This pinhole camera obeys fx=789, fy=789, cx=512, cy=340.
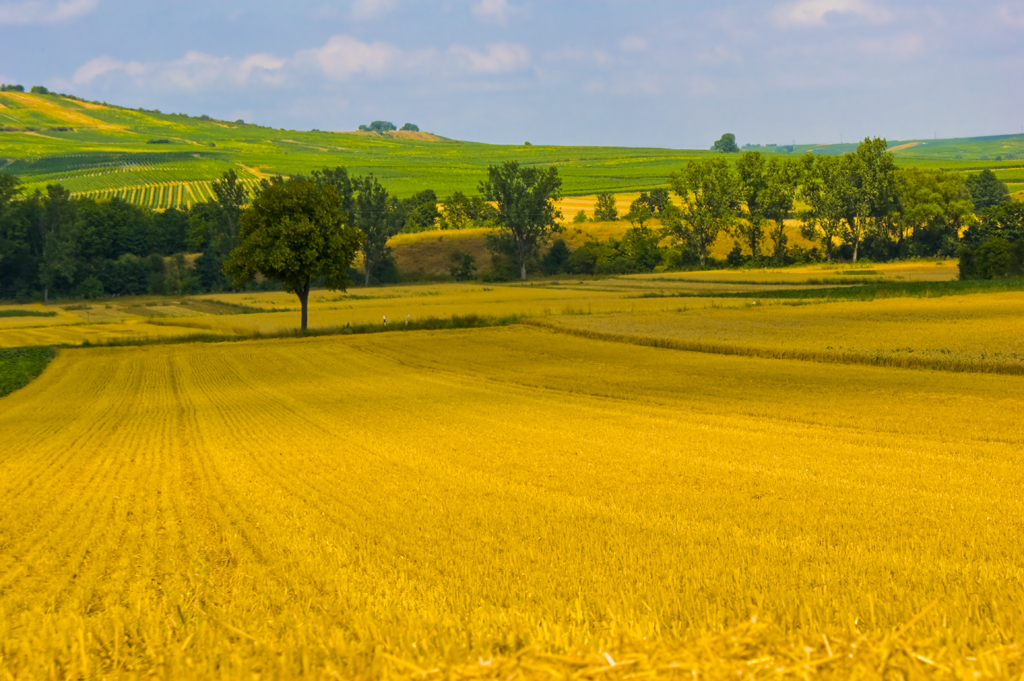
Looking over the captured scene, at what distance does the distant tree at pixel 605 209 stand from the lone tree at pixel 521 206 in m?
28.0

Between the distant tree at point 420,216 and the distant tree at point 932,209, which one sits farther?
the distant tree at point 420,216

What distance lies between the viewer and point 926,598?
5.80 meters

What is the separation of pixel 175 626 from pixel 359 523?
3236 millimetres

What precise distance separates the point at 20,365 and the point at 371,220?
61157 mm

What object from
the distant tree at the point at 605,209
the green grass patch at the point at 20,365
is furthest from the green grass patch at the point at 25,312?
the distant tree at the point at 605,209

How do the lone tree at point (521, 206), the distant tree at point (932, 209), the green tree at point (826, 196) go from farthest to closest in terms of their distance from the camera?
the lone tree at point (521, 206) → the green tree at point (826, 196) → the distant tree at point (932, 209)

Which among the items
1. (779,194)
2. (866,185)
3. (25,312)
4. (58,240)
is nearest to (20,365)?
(25,312)

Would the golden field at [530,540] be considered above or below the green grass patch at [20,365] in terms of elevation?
above

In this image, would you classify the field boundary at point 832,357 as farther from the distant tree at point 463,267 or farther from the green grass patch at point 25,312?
the distant tree at point 463,267

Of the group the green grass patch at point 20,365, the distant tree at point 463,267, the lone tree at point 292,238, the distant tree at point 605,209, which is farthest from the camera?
the distant tree at point 605,209

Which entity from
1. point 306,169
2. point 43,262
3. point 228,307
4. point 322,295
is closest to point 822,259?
point 322,295

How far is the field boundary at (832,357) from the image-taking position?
23.2 m

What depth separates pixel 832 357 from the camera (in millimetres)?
26891

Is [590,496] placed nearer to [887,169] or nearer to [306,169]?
[887,169]
